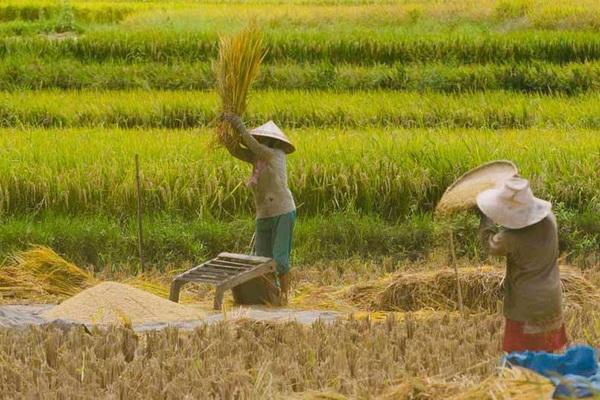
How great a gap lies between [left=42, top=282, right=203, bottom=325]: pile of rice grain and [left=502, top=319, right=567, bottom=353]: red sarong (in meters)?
1.95

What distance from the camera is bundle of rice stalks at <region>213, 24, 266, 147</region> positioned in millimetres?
8406

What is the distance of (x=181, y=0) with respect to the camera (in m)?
27.8

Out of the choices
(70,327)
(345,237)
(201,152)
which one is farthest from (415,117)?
(70,327)

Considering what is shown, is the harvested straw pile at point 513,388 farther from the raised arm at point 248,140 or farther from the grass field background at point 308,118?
the grass field background at point 308,118

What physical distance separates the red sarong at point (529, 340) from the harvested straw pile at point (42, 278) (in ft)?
11.3

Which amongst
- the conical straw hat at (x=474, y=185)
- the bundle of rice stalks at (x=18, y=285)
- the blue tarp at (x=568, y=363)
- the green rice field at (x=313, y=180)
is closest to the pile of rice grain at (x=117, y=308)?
the green rice field at (x=313, y=180)

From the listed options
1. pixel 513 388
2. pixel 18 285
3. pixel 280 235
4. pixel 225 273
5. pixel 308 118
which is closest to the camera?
pixel 513 388

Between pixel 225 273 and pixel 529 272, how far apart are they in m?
2.39

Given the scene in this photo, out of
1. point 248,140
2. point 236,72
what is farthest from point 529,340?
point 236,72

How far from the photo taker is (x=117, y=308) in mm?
7477

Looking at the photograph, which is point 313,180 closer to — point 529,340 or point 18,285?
point 18,285

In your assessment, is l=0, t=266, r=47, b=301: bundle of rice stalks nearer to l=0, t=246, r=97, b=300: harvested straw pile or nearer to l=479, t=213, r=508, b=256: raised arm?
l=0, t=246, r=97, b=300: harvested straw pile

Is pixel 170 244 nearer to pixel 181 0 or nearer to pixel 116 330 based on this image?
pixel 116 330

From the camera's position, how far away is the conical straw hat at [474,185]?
6.31m
